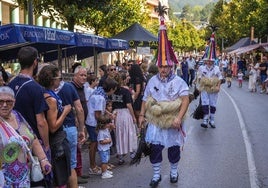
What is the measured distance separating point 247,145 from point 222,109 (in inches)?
294

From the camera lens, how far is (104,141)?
25.7 feet

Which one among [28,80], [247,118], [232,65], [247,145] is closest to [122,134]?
[247,145]

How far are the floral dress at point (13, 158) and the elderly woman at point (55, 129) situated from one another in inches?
34.4

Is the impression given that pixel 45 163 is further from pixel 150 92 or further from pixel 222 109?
pixel 222 109

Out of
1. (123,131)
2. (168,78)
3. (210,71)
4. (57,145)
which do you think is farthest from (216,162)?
(210,71)

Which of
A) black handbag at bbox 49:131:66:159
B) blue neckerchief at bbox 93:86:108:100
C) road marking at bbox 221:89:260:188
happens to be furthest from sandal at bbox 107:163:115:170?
black handbag at bbox 49:131:66:159

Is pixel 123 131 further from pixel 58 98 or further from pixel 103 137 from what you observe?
pixel 58 98

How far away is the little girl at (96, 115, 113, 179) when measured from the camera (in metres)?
7.78

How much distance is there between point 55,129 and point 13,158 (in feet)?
3.62

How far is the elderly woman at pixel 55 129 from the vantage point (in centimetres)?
520

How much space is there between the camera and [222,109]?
58.2ft

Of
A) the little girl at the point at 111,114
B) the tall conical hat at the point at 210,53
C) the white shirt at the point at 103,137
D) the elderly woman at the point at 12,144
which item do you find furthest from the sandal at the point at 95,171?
the tall conical hat at the point at 210,53

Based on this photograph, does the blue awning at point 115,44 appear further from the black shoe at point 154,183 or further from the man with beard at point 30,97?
the man with beard at point 30,97

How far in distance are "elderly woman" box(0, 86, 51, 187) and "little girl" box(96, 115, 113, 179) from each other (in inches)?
134
